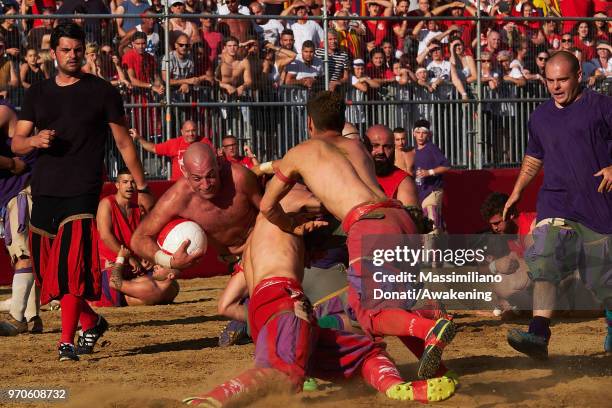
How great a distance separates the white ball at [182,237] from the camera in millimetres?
7984

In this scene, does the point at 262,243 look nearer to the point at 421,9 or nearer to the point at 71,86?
the point at 71,86

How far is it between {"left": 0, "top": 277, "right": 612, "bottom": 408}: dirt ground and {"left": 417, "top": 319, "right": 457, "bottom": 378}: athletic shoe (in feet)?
1.03

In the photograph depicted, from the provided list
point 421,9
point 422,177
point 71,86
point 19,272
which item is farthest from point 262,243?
point 421,9

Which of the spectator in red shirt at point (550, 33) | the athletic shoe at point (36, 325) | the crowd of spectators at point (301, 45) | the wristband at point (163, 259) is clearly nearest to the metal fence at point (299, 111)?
the crowd of spectators at point (301, 45)

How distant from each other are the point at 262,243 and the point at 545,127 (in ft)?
7.82

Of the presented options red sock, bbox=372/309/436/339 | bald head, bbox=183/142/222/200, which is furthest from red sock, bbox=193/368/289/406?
bald head, bbox=183/142/222/200

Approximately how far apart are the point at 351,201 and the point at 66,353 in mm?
2654

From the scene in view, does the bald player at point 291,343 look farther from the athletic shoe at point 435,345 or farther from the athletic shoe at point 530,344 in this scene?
the athletic shoe at point 530,344

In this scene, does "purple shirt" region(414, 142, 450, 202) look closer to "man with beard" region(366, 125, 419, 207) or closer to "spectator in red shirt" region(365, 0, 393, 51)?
"spectator in red shirt" region(365, 0, 393, 51)

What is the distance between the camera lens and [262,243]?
6656 mm

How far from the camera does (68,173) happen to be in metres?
8.09

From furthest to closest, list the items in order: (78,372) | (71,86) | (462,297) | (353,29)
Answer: (353,29) → (462,297) → (71,86) → (78,372)

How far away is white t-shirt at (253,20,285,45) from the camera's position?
46.2 ft

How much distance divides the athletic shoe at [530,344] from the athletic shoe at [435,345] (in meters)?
1.72
